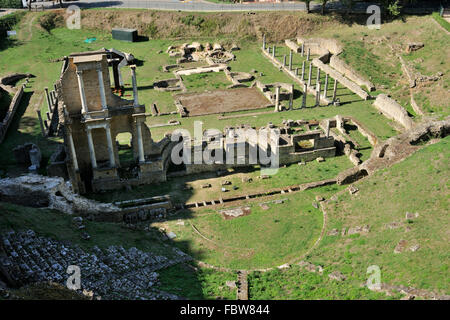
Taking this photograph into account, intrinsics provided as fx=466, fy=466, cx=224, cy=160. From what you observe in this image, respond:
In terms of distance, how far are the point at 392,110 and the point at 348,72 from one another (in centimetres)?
1174

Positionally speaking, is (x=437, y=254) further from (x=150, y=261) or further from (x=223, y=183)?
(x=223, y=183)

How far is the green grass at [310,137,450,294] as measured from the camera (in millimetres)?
20750

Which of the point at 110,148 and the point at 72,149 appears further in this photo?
the point at 110,148

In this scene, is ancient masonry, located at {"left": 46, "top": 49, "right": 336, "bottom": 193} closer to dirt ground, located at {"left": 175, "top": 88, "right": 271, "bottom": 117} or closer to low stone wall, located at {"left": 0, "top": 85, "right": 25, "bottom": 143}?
low stone wall, located at {"left": 0, "top": 85, "right": 25, "bottom": 143}

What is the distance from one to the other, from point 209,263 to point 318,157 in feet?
49.2

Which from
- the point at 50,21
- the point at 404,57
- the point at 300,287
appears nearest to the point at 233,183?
the point at 300,287

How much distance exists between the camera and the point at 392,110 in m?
43.1

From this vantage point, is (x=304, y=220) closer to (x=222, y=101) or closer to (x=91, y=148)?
(x=91, y=148)

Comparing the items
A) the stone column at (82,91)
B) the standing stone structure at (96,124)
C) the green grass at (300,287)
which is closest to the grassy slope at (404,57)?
the green grass at (300,287)

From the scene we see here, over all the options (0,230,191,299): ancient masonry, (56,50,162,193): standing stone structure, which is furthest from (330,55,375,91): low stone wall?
(0,230,191,299): ancient masonry

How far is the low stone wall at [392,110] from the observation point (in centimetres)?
4084

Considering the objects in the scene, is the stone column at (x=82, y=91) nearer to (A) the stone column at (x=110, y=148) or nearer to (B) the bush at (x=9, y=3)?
(A) the stone column at (x=110, y=148)

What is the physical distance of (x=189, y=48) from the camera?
209ft

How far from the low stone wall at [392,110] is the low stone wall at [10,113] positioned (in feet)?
113
